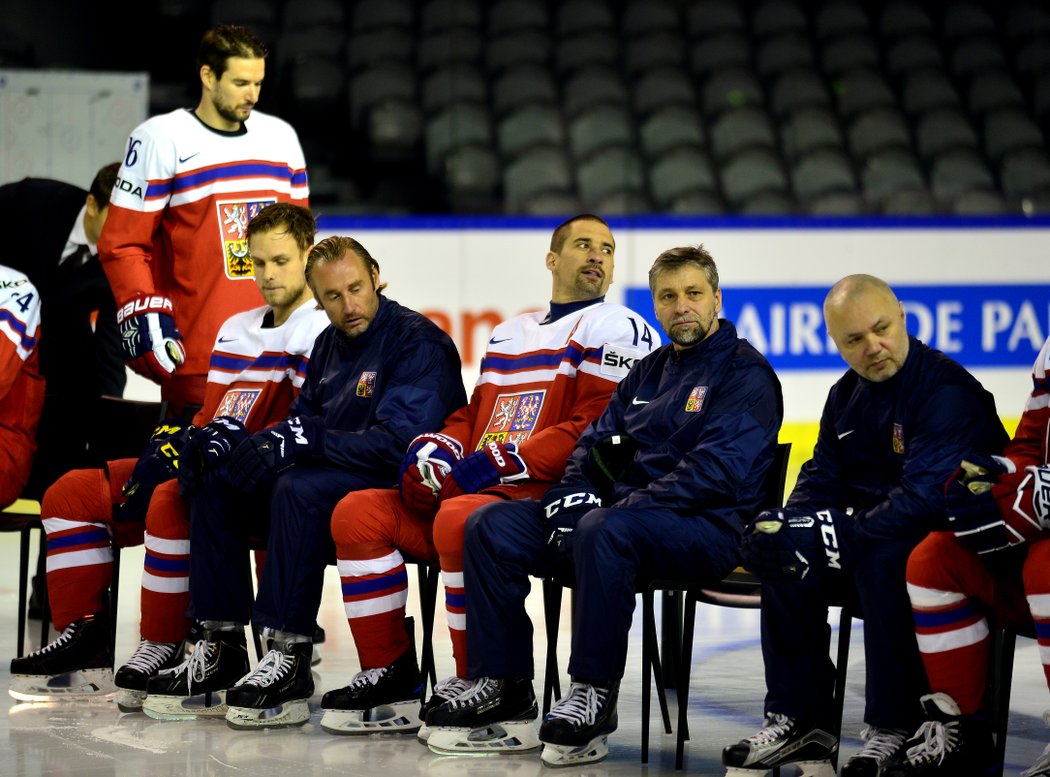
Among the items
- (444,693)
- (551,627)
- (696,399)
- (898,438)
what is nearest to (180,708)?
(444,693)

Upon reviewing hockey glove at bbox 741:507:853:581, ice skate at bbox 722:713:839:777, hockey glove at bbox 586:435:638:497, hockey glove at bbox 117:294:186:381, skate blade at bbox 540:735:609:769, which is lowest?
skate blade at bbox 540:735:609:769

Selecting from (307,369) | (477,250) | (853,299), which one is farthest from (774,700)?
(477,250)

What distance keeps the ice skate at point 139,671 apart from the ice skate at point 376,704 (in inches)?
21.4

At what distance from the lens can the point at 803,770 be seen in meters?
3.55

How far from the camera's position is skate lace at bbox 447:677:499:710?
392 cm

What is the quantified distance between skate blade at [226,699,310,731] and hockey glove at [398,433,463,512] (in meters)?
0.57

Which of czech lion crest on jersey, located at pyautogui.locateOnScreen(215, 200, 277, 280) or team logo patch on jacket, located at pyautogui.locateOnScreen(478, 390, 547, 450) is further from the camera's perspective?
czech lion crest on jersey, located at pyautogui.locateOnScreen(215, 200, 277, 280)

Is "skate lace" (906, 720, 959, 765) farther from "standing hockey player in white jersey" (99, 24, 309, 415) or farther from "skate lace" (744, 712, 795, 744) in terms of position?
"standing hockey player in white jersey" (99, 24, 309, 415)

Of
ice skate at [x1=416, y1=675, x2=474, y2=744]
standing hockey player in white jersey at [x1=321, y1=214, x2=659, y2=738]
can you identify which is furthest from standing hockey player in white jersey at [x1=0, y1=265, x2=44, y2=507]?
ice skate at [x1=416, y1=675, x2=474, y2=744]

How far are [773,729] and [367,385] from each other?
148cm

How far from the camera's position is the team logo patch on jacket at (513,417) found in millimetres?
4398

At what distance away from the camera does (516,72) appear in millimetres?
9312

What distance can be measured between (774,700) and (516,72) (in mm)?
6209

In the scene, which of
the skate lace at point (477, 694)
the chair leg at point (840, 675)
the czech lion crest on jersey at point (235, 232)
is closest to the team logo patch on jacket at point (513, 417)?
the skate lace at point (477, 694)
